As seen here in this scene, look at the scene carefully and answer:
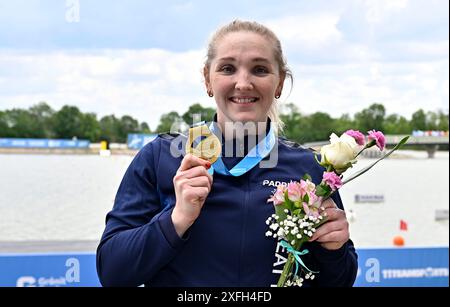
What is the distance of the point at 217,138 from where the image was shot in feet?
3.06

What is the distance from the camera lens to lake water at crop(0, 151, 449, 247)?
12.1ft

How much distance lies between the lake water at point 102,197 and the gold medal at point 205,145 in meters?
2.71

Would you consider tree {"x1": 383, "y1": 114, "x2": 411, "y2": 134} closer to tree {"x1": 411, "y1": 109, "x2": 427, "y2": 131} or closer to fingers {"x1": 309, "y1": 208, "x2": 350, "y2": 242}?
tree {"x1": 411, "y1": 109, "x2": 427, "y2": 131}

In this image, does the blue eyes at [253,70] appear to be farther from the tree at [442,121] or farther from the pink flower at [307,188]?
the tree at [442,121]

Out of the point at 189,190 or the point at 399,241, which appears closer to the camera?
the point at 189,190

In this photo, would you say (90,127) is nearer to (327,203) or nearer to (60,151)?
(60,151)

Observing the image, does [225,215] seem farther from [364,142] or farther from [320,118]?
[320,118]

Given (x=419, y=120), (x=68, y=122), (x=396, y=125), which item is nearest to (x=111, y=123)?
(x=68, y=122)

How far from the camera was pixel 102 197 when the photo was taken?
3.88 metres

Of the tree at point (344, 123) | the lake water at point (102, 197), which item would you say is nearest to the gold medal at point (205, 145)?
the lake water at point (102, 197)

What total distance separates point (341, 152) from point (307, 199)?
92 millimetres

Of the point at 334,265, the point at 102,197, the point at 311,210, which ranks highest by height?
the point at 311,210

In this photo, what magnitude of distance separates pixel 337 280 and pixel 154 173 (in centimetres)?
38

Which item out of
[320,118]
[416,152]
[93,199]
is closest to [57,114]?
[93,199]
